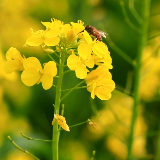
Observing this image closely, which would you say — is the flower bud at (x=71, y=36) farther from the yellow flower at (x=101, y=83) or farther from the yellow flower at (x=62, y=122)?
the yellow flower at (x=62, y=122)

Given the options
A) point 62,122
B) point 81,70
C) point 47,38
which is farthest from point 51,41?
point 62,122

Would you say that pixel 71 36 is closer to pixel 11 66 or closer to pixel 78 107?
pixel 11 66

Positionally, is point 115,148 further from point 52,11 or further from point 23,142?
point 52,11

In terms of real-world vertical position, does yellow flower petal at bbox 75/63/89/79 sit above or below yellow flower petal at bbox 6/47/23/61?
below

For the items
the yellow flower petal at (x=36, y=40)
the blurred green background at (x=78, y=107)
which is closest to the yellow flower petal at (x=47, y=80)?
the yellow flower petal at (x=36, y=40)

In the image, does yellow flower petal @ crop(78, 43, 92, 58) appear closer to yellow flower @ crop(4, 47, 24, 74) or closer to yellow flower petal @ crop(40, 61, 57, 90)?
yellow flower petal @ crop(40, 61, 57, 90)

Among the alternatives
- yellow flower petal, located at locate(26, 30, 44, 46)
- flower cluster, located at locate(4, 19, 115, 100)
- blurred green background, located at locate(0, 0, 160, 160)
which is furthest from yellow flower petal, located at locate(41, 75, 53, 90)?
blurred green background, located at locate(0, 0, 160, 160)

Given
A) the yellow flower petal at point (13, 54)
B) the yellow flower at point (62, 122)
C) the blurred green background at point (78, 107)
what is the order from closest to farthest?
the yellow flower at point (62, 122) → the yellow flower petal at point (13, 54) → the blurred green background at point (78, 107)
